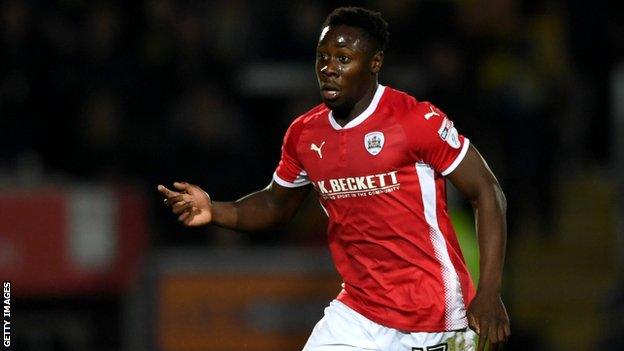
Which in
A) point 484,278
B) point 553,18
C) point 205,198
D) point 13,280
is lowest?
point 13,280

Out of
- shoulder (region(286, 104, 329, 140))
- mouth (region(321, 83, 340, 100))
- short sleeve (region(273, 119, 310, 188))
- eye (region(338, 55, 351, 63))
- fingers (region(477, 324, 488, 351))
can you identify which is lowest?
fingers (region(477, 324, 488, 351))

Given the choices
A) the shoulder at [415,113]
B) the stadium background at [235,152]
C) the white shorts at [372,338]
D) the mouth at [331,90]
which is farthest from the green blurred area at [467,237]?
the mouth at [331,90]

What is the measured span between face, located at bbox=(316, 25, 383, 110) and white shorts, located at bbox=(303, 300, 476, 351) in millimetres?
924

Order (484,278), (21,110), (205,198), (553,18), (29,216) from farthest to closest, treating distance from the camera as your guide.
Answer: (553,18)
(21,110)
(29,216)
(205,198)
(484,278)

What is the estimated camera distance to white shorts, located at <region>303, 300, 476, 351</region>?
5020 millimetres

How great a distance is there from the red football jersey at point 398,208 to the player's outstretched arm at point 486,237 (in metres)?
0.07

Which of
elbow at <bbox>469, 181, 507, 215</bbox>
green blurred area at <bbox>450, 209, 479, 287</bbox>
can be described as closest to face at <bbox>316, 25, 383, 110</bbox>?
elbow at <bbox>469, 181, 507, 215</bbox>

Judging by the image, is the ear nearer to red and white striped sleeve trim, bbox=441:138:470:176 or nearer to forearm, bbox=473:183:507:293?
red and white striped sleeve trim, bbox=441:138:470:176

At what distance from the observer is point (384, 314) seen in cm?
503

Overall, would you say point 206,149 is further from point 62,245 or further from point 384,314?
point 384,314

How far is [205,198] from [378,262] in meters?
0.85

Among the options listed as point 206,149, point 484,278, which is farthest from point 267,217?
point 206,149

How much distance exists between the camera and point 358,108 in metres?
5.08

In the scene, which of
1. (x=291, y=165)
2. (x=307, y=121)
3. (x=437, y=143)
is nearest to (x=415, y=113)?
(x=437, y=143)
